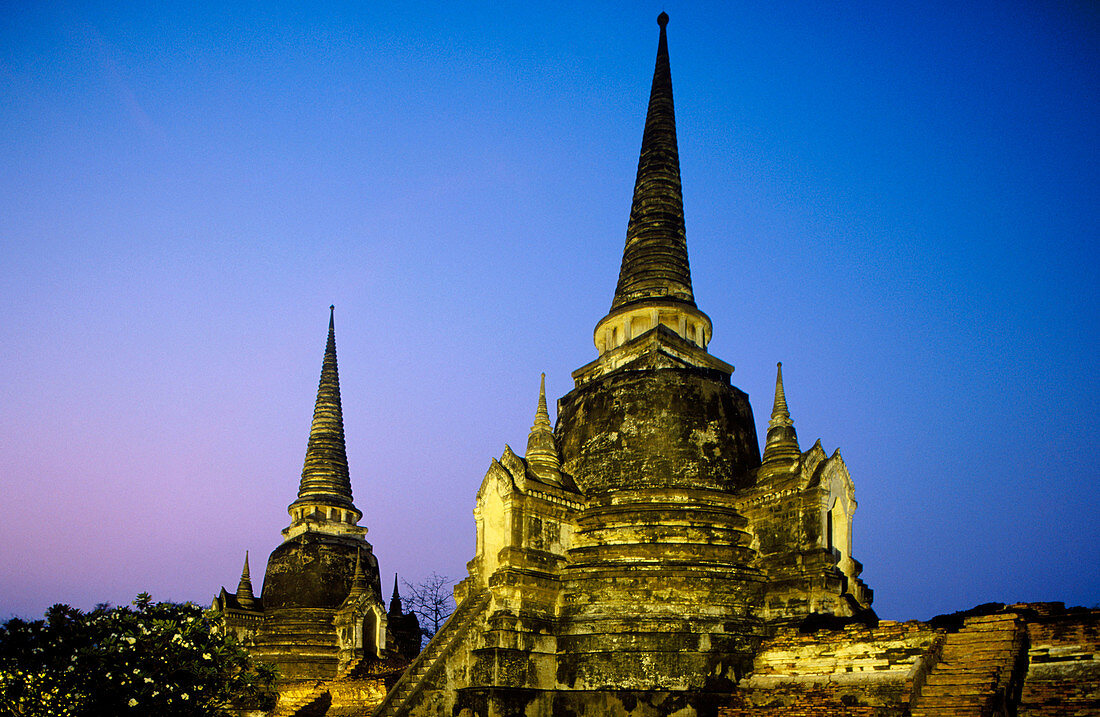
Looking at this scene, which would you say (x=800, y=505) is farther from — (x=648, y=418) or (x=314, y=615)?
(x=314, y=615)

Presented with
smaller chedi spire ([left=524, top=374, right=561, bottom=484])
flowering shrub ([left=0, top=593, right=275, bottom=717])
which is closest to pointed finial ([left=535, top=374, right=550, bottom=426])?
smaller chedi spire ([left=524, top=374, right=561, bottom=484])

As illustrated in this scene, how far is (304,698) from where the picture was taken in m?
27.1

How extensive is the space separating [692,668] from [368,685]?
1104 cm

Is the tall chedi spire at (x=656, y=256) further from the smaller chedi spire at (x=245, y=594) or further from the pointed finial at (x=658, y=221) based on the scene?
the smaller chedi spire at (x=245, y=594)

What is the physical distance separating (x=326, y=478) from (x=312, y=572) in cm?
449

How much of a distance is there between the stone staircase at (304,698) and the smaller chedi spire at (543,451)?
10834mm

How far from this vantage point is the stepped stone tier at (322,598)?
2883 cm

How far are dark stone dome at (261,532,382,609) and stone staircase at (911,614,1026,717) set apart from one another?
847 inches

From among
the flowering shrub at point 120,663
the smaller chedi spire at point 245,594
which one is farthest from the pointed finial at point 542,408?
the smaller chedi spire at point 245,594

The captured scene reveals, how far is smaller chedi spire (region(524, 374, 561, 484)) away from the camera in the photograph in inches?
818

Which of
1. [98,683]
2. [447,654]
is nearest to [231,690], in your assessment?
[98,683]

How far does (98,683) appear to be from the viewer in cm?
1573

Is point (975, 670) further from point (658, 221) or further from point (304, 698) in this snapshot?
point (304, 698)

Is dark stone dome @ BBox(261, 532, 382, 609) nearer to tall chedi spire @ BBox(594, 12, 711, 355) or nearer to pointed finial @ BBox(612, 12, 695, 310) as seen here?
tall chedi spire @ BBox(594, 12, 711, 355)
